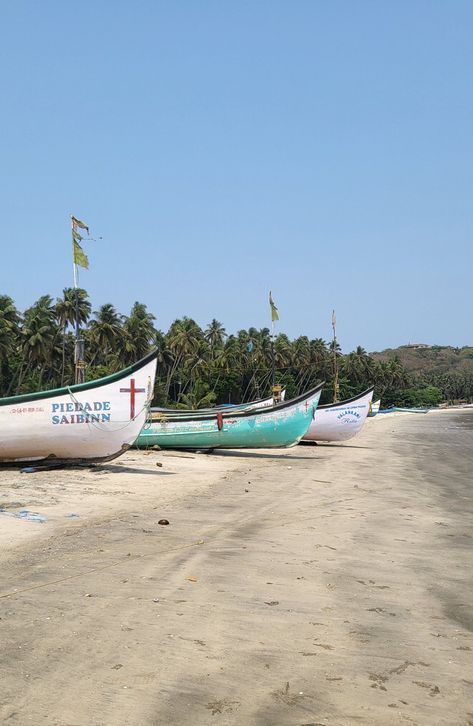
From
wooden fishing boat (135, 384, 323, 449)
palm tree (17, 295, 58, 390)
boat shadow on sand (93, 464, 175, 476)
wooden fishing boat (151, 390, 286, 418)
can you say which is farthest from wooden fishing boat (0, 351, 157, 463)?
palm tree (17, 295, 58, 390)

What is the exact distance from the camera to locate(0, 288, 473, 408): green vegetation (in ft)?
206

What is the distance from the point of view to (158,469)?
1928 cm

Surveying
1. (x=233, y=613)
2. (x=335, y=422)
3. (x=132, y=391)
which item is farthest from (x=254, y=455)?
(x=233, y=613)

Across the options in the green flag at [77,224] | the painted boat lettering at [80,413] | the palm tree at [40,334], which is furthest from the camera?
the palm tree at [40,334]

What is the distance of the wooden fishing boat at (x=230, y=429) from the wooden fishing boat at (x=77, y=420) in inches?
263

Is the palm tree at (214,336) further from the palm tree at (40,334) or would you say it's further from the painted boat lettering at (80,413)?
the painted boat lettering at (80,413)

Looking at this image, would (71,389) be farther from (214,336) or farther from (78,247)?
(214,336)

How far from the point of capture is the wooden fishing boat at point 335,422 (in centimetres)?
3366

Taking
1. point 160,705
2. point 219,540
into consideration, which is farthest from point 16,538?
point 160,705

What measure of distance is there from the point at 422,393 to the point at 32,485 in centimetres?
14668

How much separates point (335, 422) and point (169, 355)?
49.9m

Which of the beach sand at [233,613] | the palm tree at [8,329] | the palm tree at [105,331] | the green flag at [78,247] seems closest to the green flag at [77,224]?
the green flag at [78,247]

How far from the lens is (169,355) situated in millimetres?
81875

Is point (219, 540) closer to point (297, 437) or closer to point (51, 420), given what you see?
point (51, 420)
